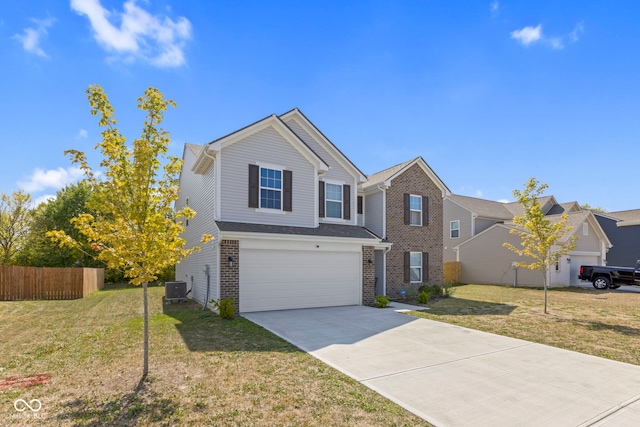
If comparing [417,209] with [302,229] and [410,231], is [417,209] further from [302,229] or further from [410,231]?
[302,229]

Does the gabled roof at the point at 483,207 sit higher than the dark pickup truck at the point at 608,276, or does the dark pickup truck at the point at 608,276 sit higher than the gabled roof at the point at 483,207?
the gabled roof at the point at 483,207

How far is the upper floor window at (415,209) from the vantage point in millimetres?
18172

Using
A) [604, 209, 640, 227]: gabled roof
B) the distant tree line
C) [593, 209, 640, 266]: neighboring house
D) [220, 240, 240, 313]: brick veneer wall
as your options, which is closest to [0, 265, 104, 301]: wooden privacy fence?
the distant tree line

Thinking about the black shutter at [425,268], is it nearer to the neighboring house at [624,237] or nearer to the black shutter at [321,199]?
the black shutter at [321,199]

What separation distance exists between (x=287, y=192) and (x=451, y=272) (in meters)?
19.1

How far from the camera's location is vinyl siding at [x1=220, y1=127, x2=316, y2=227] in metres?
12.3

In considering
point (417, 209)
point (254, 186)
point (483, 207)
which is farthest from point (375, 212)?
point (483, 207)

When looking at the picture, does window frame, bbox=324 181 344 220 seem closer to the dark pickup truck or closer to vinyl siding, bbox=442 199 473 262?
vinyl siding, bbox=442 199 473 262

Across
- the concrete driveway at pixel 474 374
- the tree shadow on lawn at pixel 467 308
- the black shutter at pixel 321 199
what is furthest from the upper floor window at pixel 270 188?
the tree shadow on lawn at pixel 467 308

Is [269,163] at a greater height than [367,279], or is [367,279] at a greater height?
[269,163]

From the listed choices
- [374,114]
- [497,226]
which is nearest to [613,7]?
[374,114]

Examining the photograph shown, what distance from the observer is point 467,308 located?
45.2 feet

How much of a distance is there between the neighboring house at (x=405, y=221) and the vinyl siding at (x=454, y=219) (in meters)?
11.1

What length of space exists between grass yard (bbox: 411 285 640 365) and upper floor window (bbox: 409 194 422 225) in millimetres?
4320
